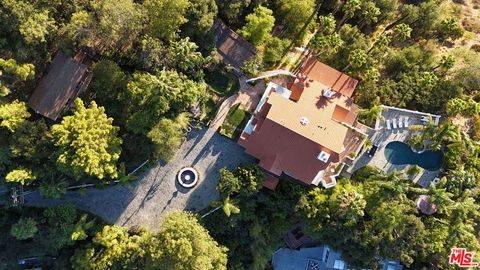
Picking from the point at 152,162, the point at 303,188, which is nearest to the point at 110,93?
the point at 152,162

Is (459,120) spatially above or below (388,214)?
above

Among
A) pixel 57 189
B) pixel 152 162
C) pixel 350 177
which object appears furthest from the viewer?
pixel 350 177

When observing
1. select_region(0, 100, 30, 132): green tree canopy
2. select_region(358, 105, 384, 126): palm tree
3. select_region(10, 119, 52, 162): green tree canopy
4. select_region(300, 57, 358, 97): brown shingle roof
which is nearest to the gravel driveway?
select_region(10, 119, 52, 162): green tree canopy

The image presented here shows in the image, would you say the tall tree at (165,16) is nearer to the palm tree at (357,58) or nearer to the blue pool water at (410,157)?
the palm tree at (357,58)

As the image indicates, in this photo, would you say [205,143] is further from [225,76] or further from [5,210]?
[5,210]

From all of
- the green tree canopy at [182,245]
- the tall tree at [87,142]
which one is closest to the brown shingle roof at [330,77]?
the green tree canopy at [182,245]

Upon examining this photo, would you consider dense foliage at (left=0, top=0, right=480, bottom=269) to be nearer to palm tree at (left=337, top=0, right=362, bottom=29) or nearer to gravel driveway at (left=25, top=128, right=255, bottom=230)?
palm tree at (left=337, top=0, right=362, bottom=29)
